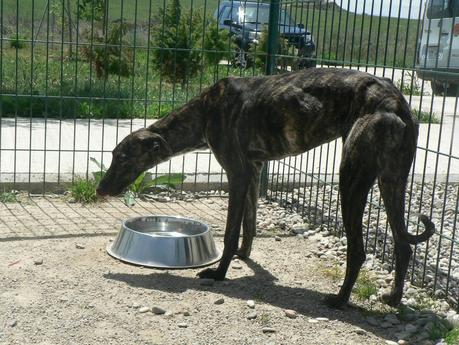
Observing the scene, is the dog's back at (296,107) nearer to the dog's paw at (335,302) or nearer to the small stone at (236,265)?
the small stone at (236,265)

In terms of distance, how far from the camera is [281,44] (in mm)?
7918

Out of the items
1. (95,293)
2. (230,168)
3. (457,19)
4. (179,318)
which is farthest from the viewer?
(457,19)

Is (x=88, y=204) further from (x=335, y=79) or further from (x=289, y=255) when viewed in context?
(x=335, y=79)

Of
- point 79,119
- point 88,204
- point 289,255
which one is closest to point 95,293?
point 289,255

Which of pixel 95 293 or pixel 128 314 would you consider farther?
pixel 95 293

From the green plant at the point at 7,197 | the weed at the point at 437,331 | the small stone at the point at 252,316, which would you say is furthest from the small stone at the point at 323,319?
the green plant at the point at 7,197

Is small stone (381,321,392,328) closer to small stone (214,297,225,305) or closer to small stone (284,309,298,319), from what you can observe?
small stone (284,309,298,319)

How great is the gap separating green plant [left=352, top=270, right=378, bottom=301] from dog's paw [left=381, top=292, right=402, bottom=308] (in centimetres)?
17

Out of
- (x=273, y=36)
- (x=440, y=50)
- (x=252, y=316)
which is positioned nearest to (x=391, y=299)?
(x=252, y=316)

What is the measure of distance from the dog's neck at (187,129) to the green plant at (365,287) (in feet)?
5.34

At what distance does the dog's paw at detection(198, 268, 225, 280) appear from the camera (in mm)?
5449

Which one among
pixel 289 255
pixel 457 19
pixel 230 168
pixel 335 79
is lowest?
pixel 289 255

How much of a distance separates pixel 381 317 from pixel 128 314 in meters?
1.70

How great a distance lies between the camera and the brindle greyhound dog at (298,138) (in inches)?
184
